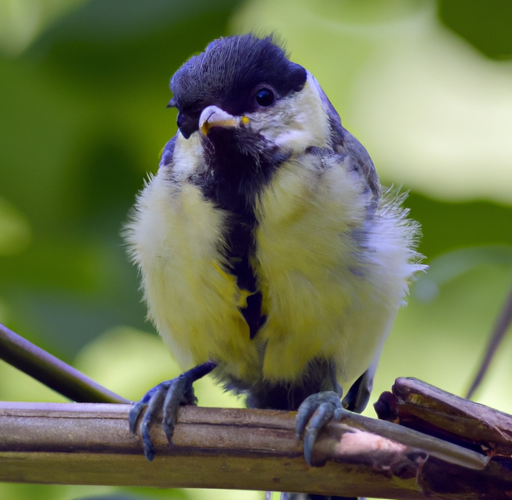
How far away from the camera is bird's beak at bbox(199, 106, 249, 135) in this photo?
862mm

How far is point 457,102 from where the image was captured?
74.4 inches

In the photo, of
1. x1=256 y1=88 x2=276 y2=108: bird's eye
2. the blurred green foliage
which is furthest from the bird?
the blurred green foliage

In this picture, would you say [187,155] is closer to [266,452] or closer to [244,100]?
[244,100]

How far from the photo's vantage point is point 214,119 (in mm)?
868

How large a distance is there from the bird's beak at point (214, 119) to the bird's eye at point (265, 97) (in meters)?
0.05

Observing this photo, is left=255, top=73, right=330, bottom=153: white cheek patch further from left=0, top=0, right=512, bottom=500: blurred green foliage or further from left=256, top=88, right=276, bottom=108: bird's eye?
left=0, top=0, right=512, bottom=500: blurred green foliage

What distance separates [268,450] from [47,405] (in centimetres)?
29

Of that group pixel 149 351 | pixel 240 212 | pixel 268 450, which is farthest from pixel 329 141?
pixel 149 351

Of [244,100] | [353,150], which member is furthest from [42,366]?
[353,150]

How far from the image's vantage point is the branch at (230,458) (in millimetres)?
749

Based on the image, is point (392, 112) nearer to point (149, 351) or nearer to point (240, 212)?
point (149, 351)

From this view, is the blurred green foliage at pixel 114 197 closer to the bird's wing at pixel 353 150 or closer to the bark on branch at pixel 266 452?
the bird's wing at pixel 353 150

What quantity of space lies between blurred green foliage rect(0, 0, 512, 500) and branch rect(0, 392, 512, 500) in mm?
791

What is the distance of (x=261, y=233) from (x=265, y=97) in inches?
7.9
